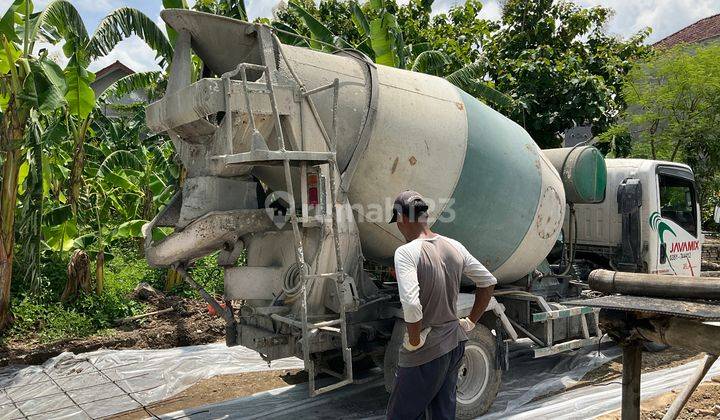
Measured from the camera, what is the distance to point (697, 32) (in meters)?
25.6

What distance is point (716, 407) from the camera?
519 centimetres

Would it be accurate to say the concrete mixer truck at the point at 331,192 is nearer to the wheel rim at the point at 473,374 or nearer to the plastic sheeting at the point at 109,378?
the wheel rim at the point at 473,374

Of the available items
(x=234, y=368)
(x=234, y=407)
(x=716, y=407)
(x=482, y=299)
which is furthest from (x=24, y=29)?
(x=716, y=407)

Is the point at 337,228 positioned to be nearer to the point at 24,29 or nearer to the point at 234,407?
the point at 234,407

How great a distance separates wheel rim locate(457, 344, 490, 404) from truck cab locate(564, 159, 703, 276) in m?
2.61

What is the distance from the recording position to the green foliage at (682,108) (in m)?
13.0

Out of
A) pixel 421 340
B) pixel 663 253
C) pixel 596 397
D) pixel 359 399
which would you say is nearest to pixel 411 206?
pixel 421 340

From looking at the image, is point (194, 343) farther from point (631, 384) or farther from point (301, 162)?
point (631, 384)

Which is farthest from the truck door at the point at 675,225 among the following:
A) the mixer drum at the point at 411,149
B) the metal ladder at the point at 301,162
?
the metal ladder at the point at 301,162

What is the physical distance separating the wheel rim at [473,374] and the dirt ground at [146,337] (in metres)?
3.99

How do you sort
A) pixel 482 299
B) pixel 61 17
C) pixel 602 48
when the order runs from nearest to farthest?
pixel 482 299 < pixel 61 17 < pixel 602 48

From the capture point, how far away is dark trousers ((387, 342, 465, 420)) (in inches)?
133

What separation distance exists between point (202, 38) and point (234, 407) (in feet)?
10.9

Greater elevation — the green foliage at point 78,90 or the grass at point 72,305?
the green foliage at point 78,90
